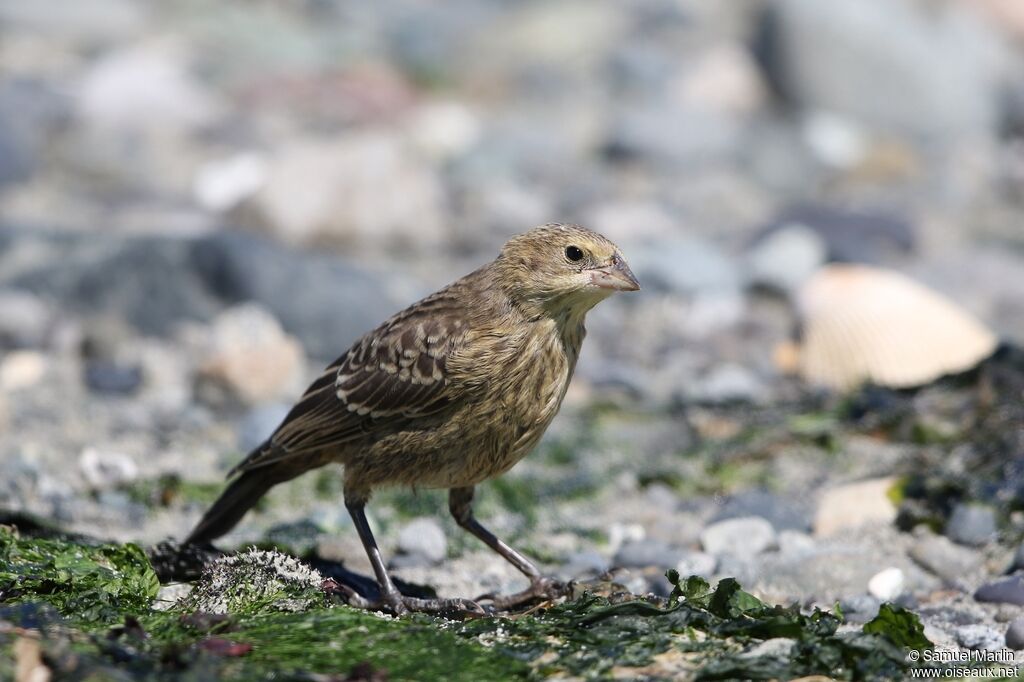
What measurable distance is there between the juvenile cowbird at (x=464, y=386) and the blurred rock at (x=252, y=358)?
2980mm

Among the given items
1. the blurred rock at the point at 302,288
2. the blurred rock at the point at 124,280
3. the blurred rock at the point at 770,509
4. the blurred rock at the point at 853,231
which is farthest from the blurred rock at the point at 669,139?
the blurred rock at the point at 770,509

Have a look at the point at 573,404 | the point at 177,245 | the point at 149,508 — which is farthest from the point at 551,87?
the point at 149,508

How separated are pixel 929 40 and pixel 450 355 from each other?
1194cm

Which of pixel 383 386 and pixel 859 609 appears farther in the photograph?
pixel 383 386

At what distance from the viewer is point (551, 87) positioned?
16.3m

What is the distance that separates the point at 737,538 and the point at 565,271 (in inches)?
64.2

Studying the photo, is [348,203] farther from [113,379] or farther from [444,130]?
[113,379]

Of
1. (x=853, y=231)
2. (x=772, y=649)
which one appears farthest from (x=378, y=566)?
(x=853, y=231)

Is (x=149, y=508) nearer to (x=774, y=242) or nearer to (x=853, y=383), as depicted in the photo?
(x=853, y=383)

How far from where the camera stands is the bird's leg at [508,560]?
5.35 meters

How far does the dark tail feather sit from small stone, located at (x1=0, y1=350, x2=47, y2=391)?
11.2ft

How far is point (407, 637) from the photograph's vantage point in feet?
13.9

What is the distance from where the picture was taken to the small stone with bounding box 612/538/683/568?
20.6 feet

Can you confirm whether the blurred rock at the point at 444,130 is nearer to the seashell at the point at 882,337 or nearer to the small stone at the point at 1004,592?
the seashell at the point at 882,337
